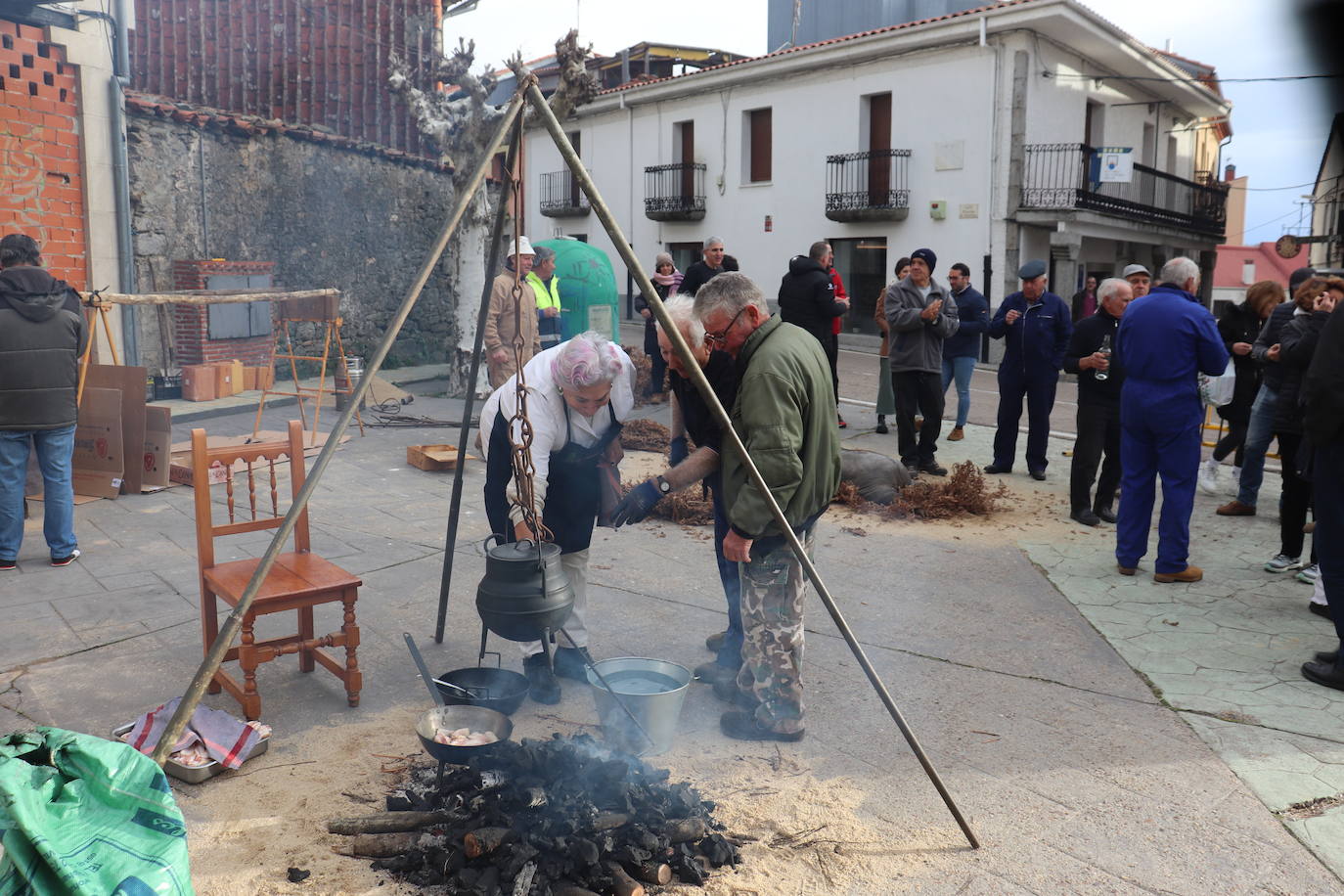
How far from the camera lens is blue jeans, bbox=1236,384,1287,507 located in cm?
666

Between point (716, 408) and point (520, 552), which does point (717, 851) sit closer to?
point (520, 552)

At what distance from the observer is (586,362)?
373 centimetres

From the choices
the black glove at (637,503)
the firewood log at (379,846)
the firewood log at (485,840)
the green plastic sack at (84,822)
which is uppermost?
the black glove at (637,503)

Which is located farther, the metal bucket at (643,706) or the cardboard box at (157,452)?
the cardboard box at (157,452)

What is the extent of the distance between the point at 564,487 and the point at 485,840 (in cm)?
169

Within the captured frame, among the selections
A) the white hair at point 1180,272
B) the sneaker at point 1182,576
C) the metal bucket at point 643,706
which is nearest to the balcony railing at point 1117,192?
the white hair at point 1180,272

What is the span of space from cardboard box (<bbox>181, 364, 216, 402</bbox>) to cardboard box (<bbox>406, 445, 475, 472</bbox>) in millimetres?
3878

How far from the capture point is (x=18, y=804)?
1985mm

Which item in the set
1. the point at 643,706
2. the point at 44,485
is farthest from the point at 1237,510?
the point at 44,485

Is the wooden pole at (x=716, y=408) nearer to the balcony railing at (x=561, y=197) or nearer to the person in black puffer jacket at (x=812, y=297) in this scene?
the person in black puffer jacket at (x=812, y=297)

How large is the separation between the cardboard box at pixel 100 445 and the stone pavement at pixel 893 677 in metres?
0.25

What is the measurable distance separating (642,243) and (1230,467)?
19610 mm

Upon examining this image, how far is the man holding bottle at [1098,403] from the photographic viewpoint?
270 inches

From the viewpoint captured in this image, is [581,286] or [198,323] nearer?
[581,286]
